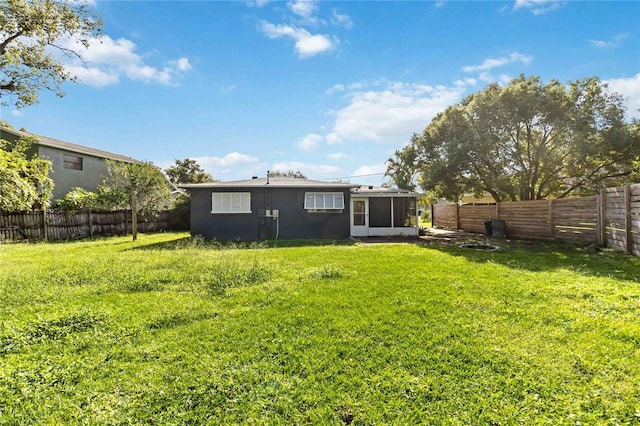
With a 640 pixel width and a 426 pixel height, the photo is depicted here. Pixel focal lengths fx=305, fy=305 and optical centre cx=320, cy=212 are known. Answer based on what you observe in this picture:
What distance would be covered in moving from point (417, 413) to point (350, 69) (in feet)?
39.0

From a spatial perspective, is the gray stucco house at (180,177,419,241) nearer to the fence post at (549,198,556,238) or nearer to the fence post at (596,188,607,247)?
the fence post at (549,198,556,238)

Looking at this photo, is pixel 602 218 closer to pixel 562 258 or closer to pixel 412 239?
Answer: pixel 562 258

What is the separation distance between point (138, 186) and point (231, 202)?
8399 mm

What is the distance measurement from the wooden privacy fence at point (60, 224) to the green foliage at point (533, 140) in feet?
56.6

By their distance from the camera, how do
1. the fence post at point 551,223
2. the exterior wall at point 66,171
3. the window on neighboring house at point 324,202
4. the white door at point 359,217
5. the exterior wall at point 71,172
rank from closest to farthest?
the fence post at point 551,223, the window on neighboring house at point 324,202, the white door at point 359,217, the exterior wall at point 66,171, the exterior wall at point 71,172

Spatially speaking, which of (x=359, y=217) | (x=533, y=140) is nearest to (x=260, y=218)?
(x=359, y=217)

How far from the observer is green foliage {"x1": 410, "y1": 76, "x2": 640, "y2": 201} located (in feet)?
39.9

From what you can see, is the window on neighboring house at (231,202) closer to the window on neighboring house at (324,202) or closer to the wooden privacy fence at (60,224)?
the window on neighboring house at (324,202)

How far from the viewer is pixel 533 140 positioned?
47.3 ft

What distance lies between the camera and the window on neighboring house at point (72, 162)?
18.5 m

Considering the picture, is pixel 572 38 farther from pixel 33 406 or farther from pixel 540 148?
pixel 33 406

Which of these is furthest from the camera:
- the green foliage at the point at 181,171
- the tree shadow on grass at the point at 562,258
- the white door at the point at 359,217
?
the green foliage at the point at 181,171

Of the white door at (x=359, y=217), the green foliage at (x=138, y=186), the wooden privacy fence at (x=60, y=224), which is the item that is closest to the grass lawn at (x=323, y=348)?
the white door at (x=359, y=217)

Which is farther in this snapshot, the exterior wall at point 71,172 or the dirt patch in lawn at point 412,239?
the exterior wall at point 71,172
